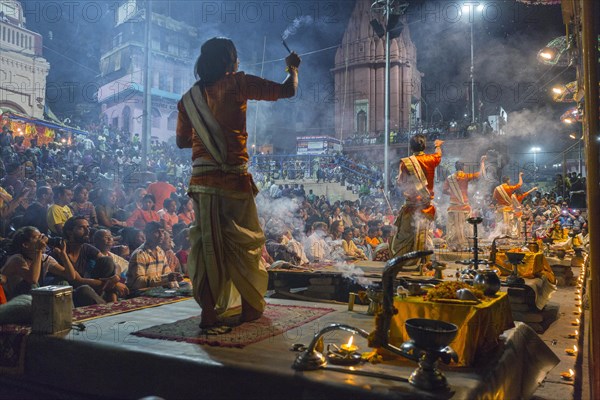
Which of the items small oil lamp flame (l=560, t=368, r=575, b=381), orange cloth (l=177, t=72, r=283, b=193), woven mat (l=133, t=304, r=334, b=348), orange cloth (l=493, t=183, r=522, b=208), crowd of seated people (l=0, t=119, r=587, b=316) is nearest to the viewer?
woven mat (l=133, t=304, r=334, b=348)

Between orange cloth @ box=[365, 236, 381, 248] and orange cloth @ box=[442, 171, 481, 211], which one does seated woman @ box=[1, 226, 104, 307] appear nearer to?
orange cloth @ box=[365, 236, 381, 248]

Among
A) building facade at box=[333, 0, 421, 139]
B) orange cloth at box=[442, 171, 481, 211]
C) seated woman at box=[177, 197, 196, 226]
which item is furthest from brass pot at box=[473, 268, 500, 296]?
building facade at box=[333, 0, 421, 139]

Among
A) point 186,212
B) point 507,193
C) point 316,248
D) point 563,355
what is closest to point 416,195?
point 563,355

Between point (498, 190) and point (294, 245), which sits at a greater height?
point (498, 190)

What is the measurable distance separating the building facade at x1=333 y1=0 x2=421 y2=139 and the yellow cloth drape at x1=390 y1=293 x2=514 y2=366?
29.3 meters

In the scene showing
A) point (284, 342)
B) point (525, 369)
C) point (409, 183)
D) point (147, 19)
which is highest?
point (147, 19)

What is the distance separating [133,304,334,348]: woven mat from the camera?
363 centimetres

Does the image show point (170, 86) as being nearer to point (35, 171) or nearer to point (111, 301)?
point (35, 171)

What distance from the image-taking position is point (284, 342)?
365 cm

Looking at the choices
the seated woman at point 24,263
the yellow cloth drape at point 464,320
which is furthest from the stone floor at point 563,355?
the seated woman at point 24,263

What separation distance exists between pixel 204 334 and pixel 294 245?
19.6ft

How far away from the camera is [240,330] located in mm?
3977

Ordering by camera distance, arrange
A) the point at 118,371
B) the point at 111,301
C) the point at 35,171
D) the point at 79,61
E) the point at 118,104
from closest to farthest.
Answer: the point at 118,371
the point at 111,301
the point at 35,171
the point at 79,61
the point at 118,104

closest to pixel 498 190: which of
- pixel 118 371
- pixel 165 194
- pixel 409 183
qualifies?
pixel 409 183
